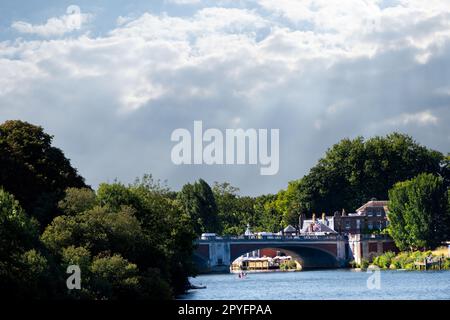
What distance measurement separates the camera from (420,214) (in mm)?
98188

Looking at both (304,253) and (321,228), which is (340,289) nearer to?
(304,253)

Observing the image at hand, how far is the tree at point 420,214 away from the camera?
3848 inches

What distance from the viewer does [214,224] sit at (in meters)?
116

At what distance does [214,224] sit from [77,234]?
71.6 m

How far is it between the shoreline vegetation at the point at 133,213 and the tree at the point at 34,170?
0.07 m

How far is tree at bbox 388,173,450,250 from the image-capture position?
97.8 m

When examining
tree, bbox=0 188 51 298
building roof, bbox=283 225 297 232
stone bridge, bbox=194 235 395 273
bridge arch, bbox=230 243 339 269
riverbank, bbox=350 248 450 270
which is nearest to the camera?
tree, bbox=0 188 51 298

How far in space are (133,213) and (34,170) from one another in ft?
22.9

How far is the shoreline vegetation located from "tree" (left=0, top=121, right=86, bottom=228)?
0.22ft

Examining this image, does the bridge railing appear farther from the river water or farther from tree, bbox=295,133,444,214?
the river water

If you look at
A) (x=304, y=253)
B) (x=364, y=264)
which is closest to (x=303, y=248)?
(x=304, y=253)

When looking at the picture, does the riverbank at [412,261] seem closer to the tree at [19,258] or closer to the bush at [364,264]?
the bush at [364,264]

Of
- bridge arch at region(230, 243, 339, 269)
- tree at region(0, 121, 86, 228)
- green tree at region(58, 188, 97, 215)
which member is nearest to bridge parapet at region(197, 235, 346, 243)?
bridge arch at region(230, 243, 339, 269)
